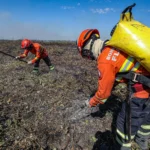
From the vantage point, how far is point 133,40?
3.06 meters

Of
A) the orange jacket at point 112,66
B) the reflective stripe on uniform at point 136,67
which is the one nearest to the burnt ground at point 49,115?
the orange jacket at point 112,66

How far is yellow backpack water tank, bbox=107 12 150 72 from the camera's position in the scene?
3.02 m

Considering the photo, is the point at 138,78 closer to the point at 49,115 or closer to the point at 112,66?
the point at 112,66

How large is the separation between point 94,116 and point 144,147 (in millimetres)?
1702

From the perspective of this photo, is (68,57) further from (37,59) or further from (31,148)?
(31,148)

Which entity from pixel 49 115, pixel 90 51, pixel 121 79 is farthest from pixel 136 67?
pixel 49 115

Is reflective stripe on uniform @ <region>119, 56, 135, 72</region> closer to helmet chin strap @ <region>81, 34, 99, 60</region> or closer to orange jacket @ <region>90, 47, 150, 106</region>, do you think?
orange jacket @ <region>90, 47, 150, 106</region>

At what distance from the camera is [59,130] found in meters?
5.44

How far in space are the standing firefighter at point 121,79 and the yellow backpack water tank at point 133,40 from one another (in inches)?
7.9

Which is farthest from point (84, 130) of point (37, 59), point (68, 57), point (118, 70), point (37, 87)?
point (68, 57)

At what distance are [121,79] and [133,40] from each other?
2.83 feet

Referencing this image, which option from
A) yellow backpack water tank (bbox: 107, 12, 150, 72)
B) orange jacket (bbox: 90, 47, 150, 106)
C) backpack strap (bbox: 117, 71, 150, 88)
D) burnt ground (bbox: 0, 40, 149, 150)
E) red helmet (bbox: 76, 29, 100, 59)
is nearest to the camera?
yellow backpack water tank (bbox: 107, 12, 150, 72)

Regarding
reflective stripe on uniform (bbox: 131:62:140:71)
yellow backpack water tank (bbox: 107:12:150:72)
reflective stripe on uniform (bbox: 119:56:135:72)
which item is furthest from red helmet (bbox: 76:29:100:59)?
reflective stripe on uniform (bbox: 131:62:140:71)

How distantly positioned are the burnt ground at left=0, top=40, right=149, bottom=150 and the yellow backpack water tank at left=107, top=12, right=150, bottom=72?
2825mm
